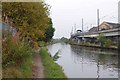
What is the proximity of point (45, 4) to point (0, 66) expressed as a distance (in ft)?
42.4

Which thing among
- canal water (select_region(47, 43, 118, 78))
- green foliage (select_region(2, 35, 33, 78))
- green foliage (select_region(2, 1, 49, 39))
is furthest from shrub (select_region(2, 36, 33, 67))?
canal water (select_region(47, 43, 118, 78))

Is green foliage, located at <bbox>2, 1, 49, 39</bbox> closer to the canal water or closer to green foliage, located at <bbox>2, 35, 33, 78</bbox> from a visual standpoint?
green foliage, located at <bbox>2, 35, 33, 78</bbox>

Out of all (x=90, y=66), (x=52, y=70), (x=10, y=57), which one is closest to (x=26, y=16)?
(x=52, y=70)

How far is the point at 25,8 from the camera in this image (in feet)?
59.6

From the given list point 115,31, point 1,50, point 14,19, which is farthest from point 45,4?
point 115,31

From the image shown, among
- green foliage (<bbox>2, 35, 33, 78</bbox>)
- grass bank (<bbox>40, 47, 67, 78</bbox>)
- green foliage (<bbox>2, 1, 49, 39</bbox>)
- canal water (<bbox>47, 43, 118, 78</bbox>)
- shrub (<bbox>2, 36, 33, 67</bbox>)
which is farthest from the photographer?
canal water (<bbox>47, 43, 118, 78</bbox>)

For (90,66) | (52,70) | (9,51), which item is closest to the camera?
(9,51)

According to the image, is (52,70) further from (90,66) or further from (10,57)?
(90,66)

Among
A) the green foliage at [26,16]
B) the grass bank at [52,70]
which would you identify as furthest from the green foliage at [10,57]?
the green foliage at [26,16]

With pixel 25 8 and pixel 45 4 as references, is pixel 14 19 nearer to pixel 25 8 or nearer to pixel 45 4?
pixel 25 8

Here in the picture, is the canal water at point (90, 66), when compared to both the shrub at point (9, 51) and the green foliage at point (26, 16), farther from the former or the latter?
the shrub at point (9, 51)

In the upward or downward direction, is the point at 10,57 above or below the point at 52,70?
above

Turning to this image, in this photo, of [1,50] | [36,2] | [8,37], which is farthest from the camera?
[36,2]

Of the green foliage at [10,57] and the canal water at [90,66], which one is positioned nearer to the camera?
the green foliage at [10,57]
